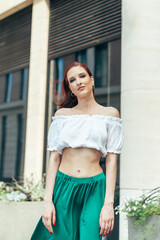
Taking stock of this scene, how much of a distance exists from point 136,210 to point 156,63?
1966 mm

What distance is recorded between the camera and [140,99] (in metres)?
4.32

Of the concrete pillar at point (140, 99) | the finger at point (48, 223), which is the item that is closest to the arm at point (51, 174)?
the finger at point (48, 223)

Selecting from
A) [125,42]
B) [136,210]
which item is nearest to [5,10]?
[125,42]

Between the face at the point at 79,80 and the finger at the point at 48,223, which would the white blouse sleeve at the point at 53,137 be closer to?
the face at the point at 79,80

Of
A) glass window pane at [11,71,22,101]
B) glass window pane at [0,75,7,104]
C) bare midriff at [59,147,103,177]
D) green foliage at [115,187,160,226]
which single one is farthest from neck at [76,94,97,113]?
glass window pane at [0,75,7,104]

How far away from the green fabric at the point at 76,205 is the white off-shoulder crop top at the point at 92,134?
0.21 metres

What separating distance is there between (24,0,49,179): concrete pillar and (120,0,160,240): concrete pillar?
2.42 meters

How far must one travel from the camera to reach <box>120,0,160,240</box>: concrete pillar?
4.17 meters

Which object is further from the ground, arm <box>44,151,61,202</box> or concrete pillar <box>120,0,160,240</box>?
concrete pillar <box>120,0,160,240</box>

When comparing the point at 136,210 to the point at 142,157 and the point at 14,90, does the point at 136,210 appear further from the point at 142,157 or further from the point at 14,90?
the point at 14,90

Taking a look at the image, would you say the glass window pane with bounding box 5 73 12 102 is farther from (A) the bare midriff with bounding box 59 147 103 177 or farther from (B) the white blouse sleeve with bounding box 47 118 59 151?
(A) the bare midriff with bounding box 59 147 103 177

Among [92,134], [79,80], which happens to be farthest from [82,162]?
[79,80]

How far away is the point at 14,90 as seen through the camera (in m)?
9.16

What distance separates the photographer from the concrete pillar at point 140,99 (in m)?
4.17
